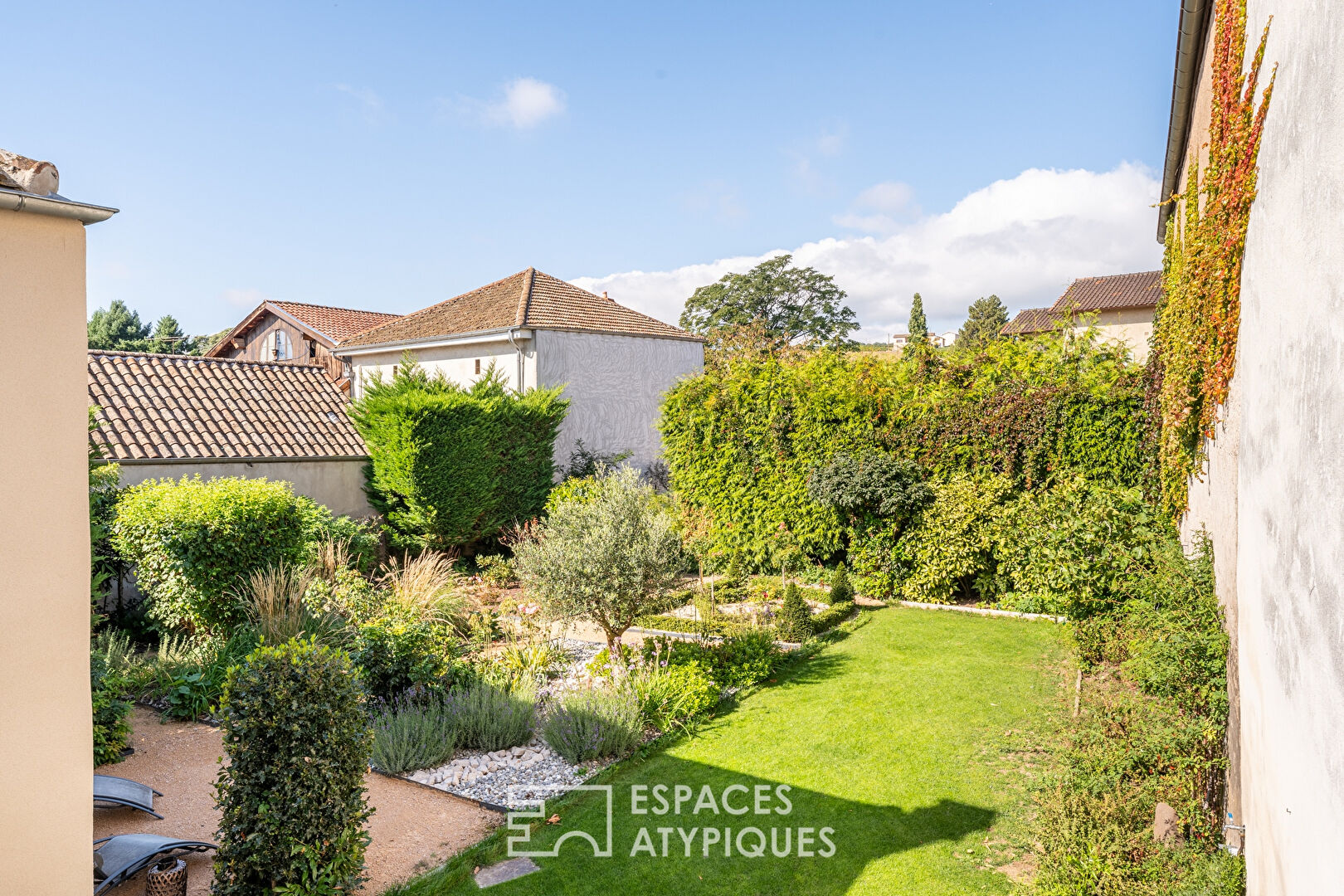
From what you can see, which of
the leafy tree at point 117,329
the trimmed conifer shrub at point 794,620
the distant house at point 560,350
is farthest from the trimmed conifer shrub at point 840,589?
the leafy tree at point 117,329

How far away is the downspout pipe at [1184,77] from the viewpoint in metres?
6.83

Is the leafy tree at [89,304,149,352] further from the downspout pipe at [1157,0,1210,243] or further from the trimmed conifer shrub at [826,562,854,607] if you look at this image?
the downspout pipe at [1157,0,1210,243]

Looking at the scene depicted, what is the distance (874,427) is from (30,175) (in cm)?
1233

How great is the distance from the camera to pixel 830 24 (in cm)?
1273

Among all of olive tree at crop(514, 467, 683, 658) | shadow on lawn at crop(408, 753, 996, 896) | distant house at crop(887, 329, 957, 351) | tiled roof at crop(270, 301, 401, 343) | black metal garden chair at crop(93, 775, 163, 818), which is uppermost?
distant house at crop(887, 329, 957, 351)

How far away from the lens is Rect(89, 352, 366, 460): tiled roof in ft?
44.2

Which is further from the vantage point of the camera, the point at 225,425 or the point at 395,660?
the point at 225,425

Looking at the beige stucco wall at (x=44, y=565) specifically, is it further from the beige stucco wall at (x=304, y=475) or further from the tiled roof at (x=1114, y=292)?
the tiled roof at (x=1114, y=292)

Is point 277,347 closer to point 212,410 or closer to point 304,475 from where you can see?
point 212,410

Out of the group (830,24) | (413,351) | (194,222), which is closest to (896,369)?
(830,24)

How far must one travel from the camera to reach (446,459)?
15.2 metres

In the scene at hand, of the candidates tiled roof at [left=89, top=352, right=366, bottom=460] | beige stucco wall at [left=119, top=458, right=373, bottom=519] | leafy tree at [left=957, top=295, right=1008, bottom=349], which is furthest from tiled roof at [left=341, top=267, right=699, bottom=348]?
leafy tree at [left=957, top=295, right=1008, bottom=349]

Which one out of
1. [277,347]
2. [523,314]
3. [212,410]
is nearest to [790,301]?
[277,347]

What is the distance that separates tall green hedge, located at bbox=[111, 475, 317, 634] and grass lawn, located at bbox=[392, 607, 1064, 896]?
20.8 feet
